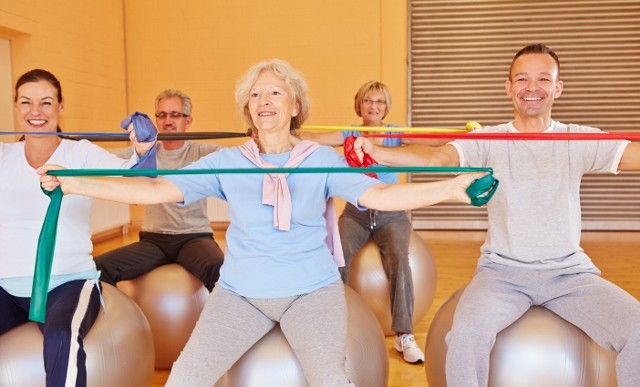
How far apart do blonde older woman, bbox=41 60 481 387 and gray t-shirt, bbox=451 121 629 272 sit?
0.51 meters

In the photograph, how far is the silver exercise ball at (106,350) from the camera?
2.12 meters

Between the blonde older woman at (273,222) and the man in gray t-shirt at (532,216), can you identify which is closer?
the blonde older woman at (273,222)

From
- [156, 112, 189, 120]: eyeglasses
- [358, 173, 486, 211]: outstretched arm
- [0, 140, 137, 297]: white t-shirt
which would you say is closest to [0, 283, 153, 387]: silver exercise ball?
[0, 140, 137, 297]: white t-shirt

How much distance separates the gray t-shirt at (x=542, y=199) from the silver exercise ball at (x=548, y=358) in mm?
241

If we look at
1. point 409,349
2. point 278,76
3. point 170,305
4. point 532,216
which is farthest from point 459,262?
point 278,76

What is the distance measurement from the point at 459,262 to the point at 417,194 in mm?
3912

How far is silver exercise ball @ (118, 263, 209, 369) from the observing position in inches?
117

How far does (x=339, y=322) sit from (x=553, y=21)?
6.07 metres

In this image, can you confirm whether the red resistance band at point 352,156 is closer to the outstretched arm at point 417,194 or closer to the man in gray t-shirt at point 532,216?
the man in gray t-shirt at point 532,216

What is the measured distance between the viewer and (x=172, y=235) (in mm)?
3264

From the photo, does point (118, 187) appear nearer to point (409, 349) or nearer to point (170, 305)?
point (170, 305)

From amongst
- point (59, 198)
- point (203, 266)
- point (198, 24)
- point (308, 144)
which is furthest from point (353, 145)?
point (198, 24)

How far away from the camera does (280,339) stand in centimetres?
202

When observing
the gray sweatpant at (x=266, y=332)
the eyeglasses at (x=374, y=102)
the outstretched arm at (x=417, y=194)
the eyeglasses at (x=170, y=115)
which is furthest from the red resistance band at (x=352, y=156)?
the eyeglasses at (x=374, y=102)
